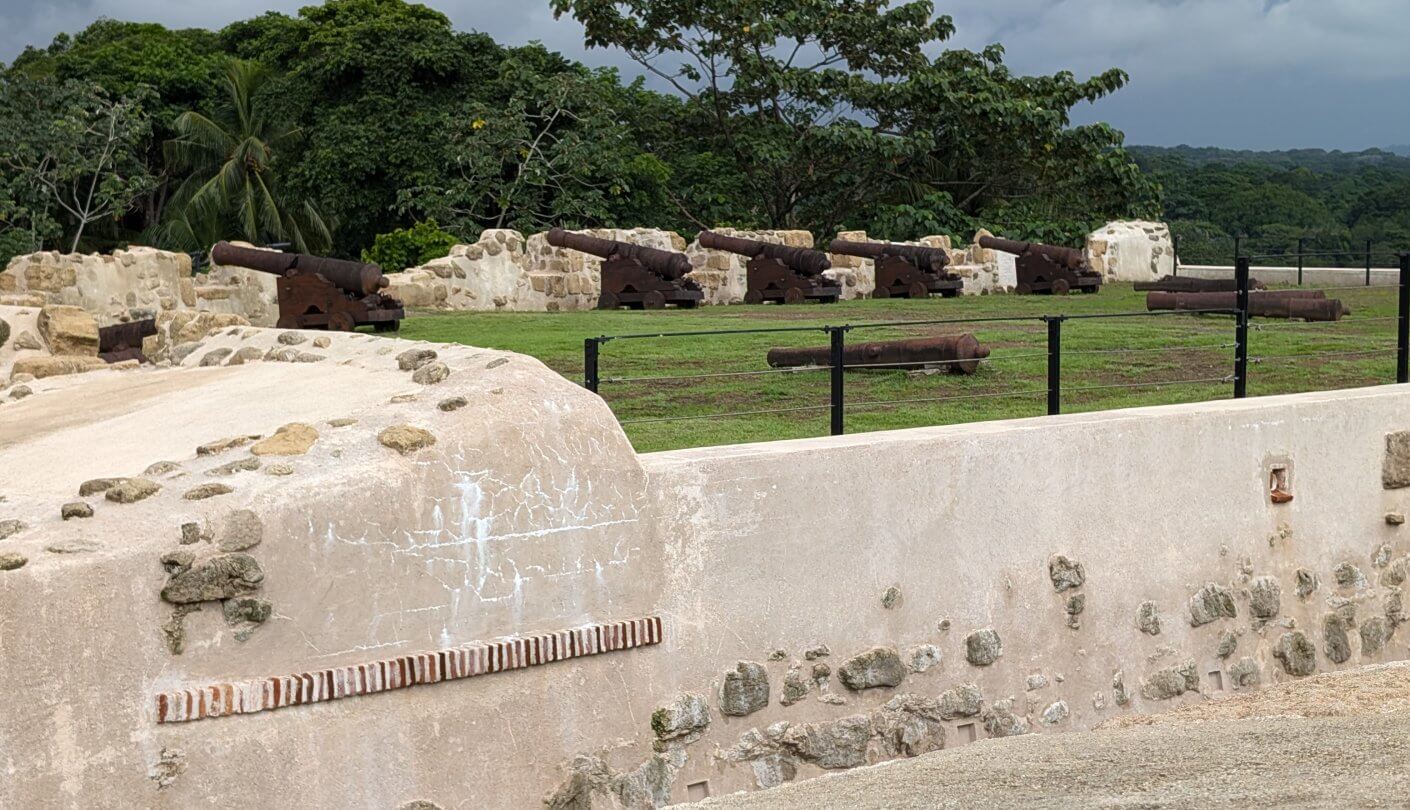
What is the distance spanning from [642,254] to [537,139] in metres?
9.99

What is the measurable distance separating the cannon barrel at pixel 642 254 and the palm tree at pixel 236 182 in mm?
14744

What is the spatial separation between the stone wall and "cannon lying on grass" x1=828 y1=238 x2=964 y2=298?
16.6ft

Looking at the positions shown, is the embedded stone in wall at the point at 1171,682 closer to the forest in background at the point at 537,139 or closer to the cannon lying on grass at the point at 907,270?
the cannon lying on grass at the point at 907,270

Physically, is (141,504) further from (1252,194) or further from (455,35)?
(1252,194)

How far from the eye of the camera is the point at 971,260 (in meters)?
25.0

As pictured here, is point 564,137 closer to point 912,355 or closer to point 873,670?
point 912,355

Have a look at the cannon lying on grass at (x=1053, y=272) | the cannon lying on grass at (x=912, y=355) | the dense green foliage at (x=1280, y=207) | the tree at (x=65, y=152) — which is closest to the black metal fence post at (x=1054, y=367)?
the cannon lying on grass at (x=912, y=355)

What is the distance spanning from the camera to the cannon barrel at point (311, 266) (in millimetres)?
16453

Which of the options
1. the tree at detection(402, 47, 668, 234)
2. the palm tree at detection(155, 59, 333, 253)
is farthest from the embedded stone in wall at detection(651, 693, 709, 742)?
the palm tree at detection(155, 59, 333, 253)

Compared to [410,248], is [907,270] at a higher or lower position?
lower

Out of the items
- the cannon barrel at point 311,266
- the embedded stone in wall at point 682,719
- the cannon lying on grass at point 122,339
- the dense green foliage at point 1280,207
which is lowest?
the embedded stone in wall at point 682,719

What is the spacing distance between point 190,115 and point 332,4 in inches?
172

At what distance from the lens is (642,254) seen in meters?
20.2

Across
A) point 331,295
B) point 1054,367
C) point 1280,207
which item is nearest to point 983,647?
point 1054,367
